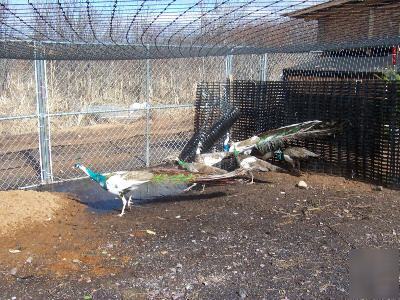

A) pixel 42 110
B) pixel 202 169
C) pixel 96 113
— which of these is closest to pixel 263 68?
pixel 96 113

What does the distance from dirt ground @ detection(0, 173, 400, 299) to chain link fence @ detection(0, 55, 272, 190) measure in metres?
2.58

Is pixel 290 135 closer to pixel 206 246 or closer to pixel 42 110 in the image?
pixel 206 246

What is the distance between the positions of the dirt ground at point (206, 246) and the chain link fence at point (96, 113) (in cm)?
258

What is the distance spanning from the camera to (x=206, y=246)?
498 cm

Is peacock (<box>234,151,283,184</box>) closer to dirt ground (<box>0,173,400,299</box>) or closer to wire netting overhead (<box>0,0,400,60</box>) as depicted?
dirt ground (<box>0,173,400,299</box>)

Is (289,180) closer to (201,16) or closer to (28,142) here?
(201,16)

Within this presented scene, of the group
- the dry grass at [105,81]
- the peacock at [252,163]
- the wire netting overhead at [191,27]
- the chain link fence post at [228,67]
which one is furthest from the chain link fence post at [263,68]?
the peacock at [252,163]

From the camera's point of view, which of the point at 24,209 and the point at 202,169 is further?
the point at 202,169

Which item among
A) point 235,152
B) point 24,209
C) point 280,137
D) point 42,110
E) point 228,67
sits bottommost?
point 24,209

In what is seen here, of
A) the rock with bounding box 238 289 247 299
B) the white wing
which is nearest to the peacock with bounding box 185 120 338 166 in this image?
the white wing

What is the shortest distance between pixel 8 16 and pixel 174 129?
10.6m

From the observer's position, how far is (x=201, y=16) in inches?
191

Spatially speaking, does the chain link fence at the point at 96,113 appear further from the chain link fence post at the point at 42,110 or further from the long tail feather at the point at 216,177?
the long tail feather at the point at 216,177

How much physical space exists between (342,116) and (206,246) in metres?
4.30
